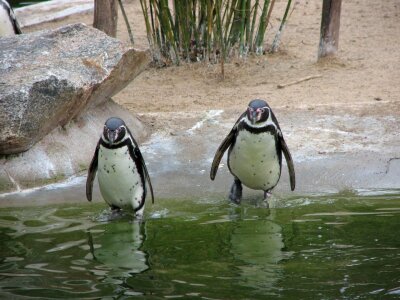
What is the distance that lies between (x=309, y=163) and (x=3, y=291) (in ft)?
8.69

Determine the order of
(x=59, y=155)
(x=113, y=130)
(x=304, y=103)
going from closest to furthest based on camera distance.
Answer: (x=113, y=130)
(x=59, y=155)
(x=304, y=103)

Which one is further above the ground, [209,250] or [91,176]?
[91,176]

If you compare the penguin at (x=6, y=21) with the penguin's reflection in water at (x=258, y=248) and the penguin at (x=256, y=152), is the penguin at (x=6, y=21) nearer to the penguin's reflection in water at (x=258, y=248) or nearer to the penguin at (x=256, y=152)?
the penguin at (x=256, y=152)

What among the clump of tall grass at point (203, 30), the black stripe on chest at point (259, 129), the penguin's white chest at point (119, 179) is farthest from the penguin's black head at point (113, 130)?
the clump of tall grass at point (203, 30)

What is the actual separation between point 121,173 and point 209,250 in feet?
3.20

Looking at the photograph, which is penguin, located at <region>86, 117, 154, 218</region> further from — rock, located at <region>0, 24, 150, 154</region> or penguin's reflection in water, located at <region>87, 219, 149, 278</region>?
rock, located at <region>0, 24, 150, 154</region>

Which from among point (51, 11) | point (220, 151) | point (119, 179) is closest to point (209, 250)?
point (119, 179)

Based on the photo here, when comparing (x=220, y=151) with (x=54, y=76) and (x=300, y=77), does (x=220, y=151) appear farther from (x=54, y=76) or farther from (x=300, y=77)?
(x=300, y=77)

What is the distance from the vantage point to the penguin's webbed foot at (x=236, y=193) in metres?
5.63

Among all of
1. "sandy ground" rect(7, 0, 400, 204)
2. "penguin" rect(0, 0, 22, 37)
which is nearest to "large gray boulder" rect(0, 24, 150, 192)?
"sandy ground" rect(7, 0, 400, 204)

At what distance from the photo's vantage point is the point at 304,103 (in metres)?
7.41

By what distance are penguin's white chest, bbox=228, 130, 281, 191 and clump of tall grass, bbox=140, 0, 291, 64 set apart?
9.38ft

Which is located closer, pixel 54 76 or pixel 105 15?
pixel 54 76

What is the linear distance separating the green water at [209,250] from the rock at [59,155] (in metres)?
0.43
